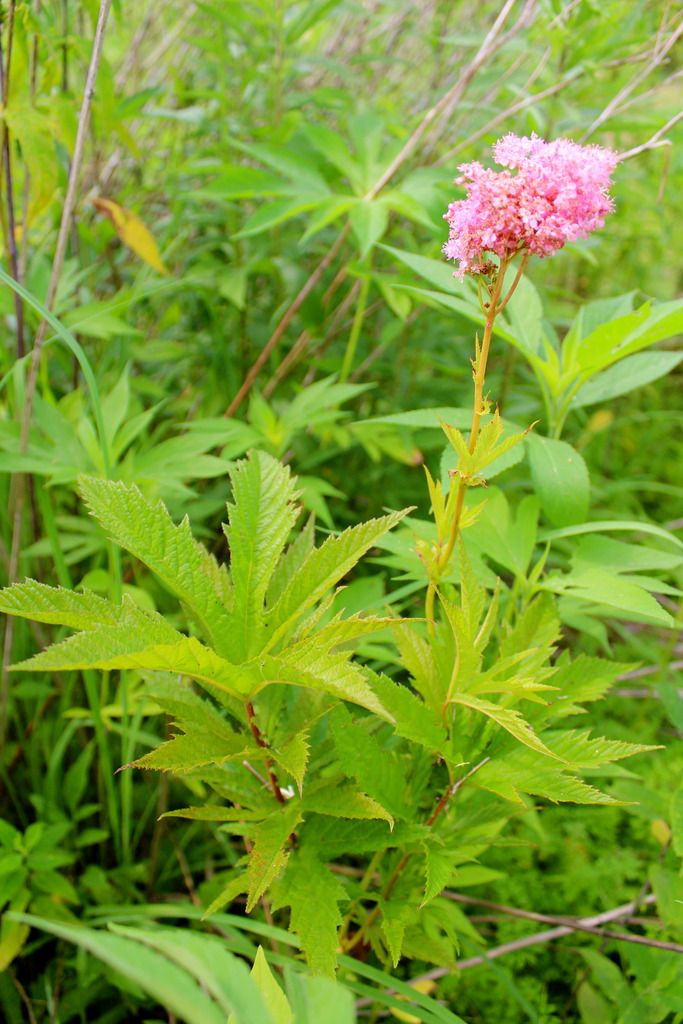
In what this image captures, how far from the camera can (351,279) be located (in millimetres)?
1895

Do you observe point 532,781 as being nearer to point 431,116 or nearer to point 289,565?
point 289,565

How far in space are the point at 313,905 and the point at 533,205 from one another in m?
0.63

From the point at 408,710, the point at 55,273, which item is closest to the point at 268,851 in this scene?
the point at 408,710

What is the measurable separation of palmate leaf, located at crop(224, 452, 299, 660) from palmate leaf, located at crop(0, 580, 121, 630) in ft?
0.36

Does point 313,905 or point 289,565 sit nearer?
point 313,905

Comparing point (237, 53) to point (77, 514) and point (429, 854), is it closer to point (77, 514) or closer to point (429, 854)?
point (77, 514)

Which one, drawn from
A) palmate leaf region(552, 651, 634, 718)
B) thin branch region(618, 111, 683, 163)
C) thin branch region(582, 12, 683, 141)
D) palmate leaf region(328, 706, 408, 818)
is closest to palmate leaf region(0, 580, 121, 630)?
palmate leaf region(328, 706, 408, 818)

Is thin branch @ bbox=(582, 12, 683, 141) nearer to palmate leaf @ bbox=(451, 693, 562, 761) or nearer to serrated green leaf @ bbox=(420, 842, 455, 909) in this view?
palmate leaf @ bbox=(451, 693, 562, 761)

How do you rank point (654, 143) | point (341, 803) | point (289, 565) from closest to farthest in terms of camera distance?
point (341, 803), point (289, 565), point (654, 143)

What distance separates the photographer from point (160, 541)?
701 millimetres

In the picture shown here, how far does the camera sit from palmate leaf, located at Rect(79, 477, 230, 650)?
692 millimetres

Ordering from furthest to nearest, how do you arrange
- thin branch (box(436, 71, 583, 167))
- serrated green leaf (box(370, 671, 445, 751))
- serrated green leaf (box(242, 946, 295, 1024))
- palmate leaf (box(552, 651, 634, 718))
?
thin branch (box(436, 71, 583, 167)) < palmate leaf (box(552, 651, 634, 718)) < serrated green leaf (box(370, 671, 445, 751)) < serrated green leaf (box(242, 946, 295, 1024))

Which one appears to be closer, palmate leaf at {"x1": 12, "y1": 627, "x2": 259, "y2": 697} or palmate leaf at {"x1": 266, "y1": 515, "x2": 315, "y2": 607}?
palmate leaf at {"x1": 12, "y1": 627, "x2": 259, "y2": 697}

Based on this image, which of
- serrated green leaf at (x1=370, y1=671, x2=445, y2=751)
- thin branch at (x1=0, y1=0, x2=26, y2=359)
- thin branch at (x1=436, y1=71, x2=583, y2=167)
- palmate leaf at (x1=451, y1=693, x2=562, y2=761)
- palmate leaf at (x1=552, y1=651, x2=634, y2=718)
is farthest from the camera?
thin branch at (x1=436, y1=71, x2=583, y2=167)
